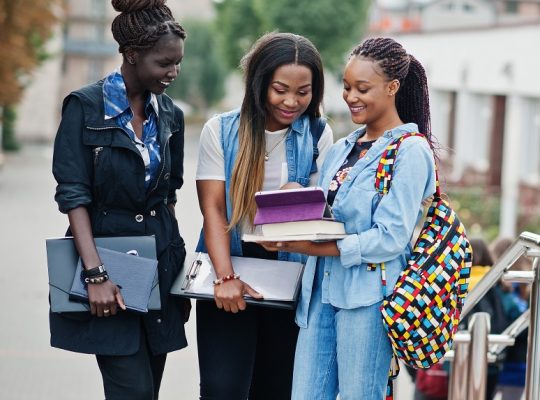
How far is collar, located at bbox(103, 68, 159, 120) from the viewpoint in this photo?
376 cm

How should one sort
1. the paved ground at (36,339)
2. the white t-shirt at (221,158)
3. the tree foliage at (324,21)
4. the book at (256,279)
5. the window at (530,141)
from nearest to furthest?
the book at (256,279)
the white t-shirt at (221,158)
the paved ground at (36,339)
the window at (530,141)
the tree foliage at (324,21)

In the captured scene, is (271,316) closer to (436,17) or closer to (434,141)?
(434,141)

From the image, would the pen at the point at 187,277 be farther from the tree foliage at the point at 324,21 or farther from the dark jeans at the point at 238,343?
the tree foliage at the point at 324,21

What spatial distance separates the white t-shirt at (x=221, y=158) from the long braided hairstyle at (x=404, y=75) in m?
0.52

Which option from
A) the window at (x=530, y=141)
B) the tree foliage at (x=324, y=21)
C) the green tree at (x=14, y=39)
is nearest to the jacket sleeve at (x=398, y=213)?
the green tree at (x=14, y=39)

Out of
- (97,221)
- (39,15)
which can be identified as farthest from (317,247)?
(39,15)

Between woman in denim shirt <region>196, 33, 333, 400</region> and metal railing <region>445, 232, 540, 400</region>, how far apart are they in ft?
3.06

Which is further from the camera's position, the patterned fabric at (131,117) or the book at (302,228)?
the patterned fabric at (131,117)

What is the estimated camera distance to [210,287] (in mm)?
3871

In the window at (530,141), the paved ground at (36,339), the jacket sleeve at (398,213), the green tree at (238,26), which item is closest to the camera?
the jacket sleeve at (398,213)

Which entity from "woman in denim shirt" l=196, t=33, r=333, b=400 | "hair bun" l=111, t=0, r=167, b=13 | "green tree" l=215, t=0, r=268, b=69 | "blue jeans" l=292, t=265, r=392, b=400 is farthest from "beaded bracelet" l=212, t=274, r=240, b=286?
"green tree" l=215, t=0, r=268, b=69

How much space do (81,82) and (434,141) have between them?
6401 cm

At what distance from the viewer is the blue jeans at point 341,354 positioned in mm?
3549

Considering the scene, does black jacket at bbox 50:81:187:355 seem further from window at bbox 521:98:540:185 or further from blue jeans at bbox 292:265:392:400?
window at bbox 521:98:540:185
